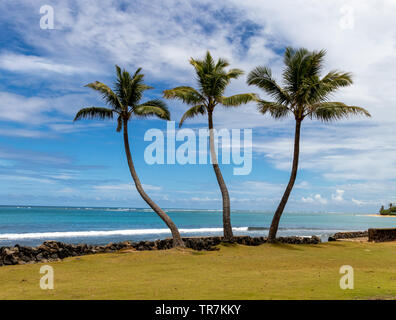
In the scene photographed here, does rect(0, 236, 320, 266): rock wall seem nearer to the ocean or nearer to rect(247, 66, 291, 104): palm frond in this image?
rect(247, 66, 291, 104): palm frond

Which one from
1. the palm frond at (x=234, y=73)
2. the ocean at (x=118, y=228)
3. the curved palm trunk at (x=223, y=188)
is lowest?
the ocean at (x=118, y=228)

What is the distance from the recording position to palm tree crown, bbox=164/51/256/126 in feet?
63.9

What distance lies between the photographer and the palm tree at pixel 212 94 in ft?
64.1

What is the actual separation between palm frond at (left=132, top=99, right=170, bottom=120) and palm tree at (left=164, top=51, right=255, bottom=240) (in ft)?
2.97

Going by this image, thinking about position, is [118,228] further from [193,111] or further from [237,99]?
[237,99]

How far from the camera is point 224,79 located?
1959 centimetres

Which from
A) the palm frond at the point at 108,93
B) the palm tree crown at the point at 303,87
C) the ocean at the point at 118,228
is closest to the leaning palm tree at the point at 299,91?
the palm tree crown at the point at 303,87

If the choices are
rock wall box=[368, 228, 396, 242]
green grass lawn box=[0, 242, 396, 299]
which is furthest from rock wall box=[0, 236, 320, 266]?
rock wall box=[368, 228, 396, 242]

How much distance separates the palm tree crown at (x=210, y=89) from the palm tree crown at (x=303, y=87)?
1230 mm

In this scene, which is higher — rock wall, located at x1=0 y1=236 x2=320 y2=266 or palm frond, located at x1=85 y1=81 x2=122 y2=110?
palm frond, located at x1=85 y1=81 x2=122 y2=110

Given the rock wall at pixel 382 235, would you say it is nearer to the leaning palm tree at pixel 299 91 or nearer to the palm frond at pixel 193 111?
the leaning palm tree at pixel 299 91

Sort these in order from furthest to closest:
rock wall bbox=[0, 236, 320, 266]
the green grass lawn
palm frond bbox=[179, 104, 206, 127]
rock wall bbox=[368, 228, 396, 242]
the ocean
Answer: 1. the ocean
2. rock wall bbox=[368, 228, 396, 242]
3. palm frond bbox=[179, 104, 206, 127]
4. rock wall bbox=[0, 236, 320, 266]
5. the green grass lawn
